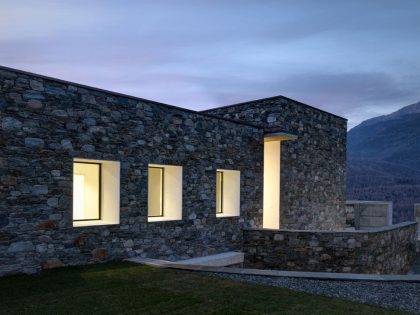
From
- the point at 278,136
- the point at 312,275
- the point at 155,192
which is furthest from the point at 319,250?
the point at 155,192

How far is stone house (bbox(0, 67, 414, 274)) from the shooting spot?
6.69 metres

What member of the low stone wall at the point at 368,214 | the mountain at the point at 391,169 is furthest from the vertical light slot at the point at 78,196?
the mountain at the point at 391,169

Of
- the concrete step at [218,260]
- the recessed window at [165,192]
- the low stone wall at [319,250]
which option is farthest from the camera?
the low stone wall at [319,250]

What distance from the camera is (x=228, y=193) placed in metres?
11.3

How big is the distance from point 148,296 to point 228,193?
6.19 meters

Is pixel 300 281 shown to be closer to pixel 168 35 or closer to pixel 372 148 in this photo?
pixel 168 35

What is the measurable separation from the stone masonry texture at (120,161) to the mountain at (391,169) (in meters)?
16.0

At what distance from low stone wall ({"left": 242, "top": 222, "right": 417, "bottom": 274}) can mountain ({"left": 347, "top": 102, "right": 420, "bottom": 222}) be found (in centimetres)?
1435

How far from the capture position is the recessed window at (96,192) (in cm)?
812

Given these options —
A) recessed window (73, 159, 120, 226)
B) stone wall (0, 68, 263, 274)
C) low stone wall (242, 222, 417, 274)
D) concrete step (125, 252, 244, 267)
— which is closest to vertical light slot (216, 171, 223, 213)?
stone wall (0, 68, 263, 274)

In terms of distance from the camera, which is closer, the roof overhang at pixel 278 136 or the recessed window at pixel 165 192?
the recessed window at pixel 165 192

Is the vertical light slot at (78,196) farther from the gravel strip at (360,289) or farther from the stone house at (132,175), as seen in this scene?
the gravel strip at (360,289)

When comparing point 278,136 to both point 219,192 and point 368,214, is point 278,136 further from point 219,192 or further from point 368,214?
point 368,214

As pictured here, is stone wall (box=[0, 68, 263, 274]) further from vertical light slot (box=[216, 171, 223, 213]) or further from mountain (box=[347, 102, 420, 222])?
mountain (box=[347, 102, 420, 222])
